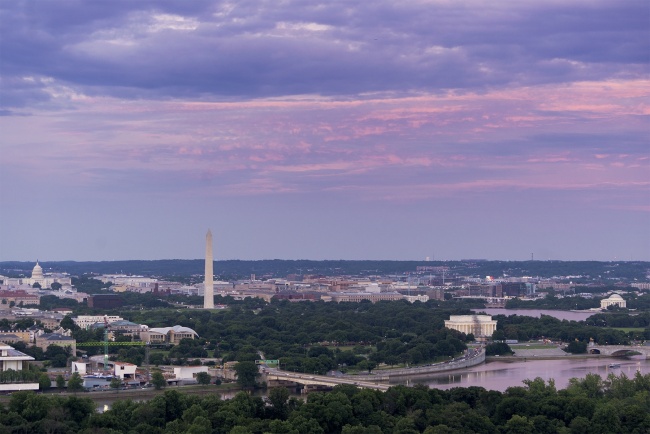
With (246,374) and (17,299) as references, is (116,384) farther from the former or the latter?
(17,299)

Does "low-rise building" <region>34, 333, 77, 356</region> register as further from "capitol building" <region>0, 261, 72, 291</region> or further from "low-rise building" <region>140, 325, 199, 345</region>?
"capitol building" <region>0, 261, 72, 291</region>

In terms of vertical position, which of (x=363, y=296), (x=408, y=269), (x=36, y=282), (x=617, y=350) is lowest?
(x=617, y=350)

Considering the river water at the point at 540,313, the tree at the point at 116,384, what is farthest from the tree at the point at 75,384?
the river water at the point at 540,313

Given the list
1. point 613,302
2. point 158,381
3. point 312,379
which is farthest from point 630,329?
point 158,381

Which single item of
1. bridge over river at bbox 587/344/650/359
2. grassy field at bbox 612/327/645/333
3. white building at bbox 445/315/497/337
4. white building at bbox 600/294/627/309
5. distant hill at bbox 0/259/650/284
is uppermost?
distant hill at bbox 0/259/650/284

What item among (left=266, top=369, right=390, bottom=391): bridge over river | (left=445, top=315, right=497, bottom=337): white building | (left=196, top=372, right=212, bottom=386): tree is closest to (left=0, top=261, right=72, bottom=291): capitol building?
(left=445, top=315, right=497, bottom=337): white building

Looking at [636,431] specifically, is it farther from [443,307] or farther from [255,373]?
[443,307]

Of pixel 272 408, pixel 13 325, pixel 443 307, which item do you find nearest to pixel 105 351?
pixel 13 325
